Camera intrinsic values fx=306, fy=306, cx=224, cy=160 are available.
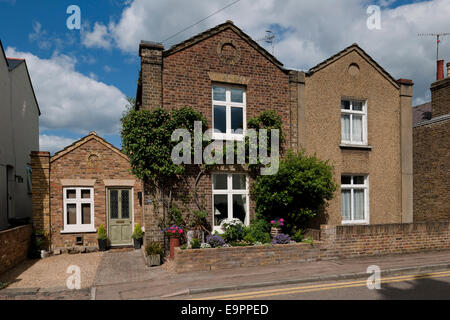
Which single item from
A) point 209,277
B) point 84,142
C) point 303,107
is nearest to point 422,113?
point 303,107

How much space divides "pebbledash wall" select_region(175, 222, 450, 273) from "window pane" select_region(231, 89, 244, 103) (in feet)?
17.2

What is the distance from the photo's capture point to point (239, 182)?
10930mm

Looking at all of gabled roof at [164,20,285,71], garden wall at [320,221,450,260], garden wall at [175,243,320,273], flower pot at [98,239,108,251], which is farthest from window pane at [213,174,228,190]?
flower pot at [98,239,108,251]

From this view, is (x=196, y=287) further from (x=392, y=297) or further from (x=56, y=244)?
(x=56, y=244)

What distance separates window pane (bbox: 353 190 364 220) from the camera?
1247cm

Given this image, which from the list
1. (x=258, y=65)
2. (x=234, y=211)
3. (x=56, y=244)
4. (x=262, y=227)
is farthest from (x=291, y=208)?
(x=56, y=244)

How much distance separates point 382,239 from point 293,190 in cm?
354

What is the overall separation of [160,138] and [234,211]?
143 inches

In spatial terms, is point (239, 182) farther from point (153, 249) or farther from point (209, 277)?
point (209, 277)

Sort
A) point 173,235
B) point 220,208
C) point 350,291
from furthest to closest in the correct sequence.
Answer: point 220,208, point 173,235, point 350,291

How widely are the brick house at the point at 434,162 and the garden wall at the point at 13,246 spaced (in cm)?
1697

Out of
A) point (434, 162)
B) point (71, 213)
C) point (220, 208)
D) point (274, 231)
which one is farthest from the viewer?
point (434, 162)

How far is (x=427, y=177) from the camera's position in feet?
48.7

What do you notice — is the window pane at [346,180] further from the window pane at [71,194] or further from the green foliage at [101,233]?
the window pane at [71,194]
